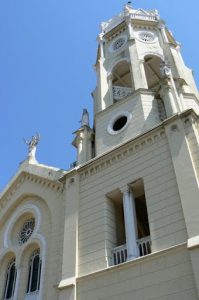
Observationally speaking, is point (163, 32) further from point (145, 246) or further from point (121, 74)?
point (145, 246)

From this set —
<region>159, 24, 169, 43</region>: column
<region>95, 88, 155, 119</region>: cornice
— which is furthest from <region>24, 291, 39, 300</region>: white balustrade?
<region>159, 24, 169, 43</region>: column

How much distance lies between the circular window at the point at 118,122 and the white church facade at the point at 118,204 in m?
0.05

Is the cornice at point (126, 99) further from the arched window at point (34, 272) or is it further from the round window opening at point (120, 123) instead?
the arched window at point (34, 272)

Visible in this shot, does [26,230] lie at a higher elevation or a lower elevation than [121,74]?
lower

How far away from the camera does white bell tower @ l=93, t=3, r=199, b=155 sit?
16766 millimetres

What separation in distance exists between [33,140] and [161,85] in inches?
363

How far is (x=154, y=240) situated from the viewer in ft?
39.0

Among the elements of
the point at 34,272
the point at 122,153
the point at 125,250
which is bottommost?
the point at 125,250

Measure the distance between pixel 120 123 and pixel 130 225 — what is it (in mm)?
6191

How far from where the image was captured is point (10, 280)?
1678cm

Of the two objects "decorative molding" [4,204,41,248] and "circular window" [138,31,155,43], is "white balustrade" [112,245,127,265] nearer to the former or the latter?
"decorative molding" [4,204,41,248]

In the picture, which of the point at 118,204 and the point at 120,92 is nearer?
the point at 118,204

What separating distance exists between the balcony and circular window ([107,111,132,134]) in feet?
20.0

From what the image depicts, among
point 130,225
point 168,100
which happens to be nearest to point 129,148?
point 168,100
